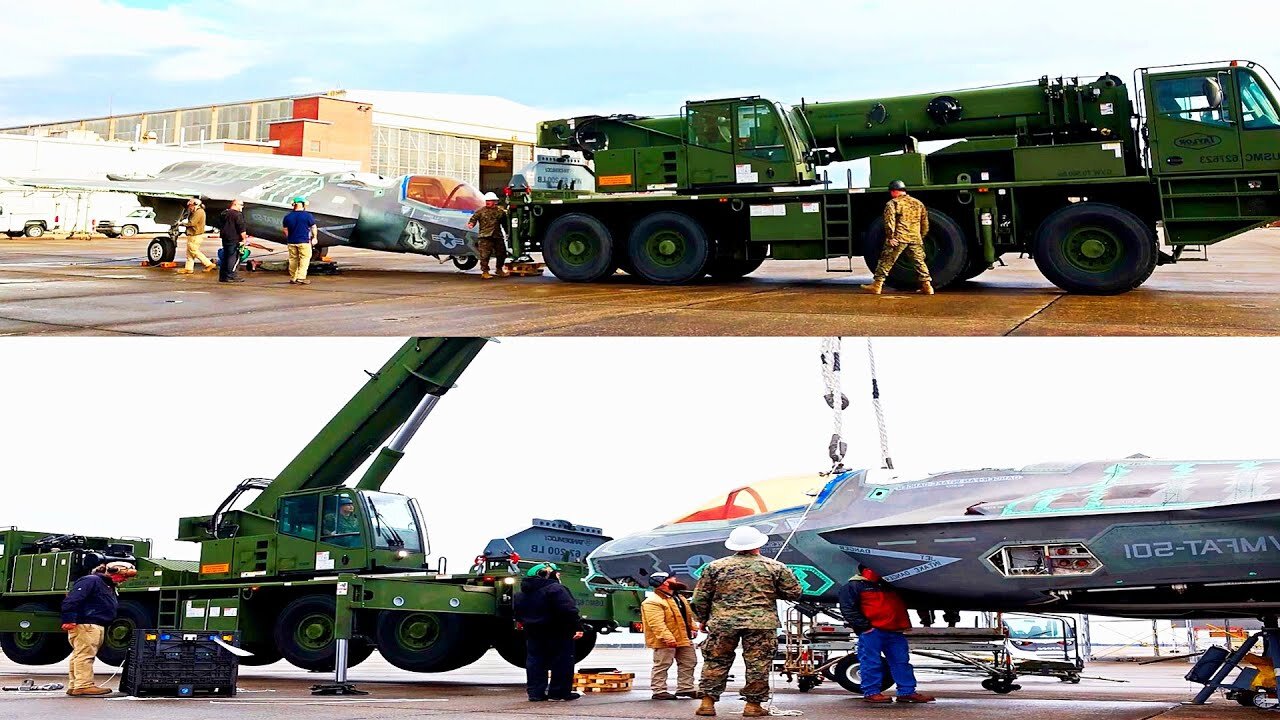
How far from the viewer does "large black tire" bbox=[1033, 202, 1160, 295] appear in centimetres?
1338

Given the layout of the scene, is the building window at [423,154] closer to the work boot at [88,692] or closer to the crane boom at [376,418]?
the crane boom at [376,418]

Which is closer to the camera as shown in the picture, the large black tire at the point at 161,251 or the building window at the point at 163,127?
the large black tire at the point at 161,251

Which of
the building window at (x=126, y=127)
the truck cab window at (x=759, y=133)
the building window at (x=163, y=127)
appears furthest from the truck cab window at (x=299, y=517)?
the building window at (x=126, y=127)

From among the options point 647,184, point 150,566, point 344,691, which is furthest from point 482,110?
point 344,691

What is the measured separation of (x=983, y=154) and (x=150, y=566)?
11411 mm

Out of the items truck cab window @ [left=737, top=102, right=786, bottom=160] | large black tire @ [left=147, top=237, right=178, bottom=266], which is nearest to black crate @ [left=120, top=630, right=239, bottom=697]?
truck cab window @ [left=737, top=102, right=786, bottom=160]

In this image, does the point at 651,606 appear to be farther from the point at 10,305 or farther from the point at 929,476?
the point at 10,305

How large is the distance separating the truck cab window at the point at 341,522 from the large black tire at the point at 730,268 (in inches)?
264

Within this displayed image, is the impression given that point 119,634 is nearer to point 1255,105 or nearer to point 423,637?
point 423,637

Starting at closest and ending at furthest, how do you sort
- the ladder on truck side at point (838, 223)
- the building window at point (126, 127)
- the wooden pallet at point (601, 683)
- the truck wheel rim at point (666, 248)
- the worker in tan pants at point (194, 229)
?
the wooden pallet at point (601, 683) → the ladder on truck side at point (838, 223) → the truck wheel rim at point (666, 248) → the worker in tan pants at point (194, 229) → the building window at point (126, 127)

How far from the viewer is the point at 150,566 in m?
12.7

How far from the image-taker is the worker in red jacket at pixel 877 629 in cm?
812

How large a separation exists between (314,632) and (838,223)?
324 inches

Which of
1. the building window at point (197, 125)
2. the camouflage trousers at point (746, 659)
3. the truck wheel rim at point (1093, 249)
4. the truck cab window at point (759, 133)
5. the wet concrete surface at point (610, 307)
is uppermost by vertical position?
the building window at point (197, 125)
